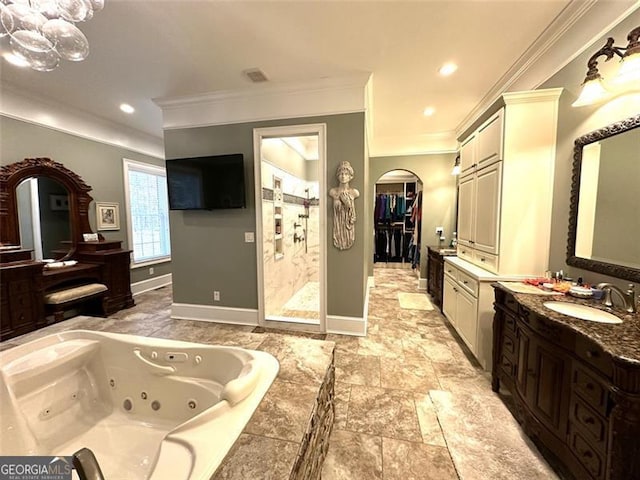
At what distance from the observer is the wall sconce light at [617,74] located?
128cm

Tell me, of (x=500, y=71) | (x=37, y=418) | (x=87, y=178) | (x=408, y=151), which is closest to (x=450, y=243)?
(x=408, y=151)

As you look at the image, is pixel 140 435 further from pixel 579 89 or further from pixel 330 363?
pixel 579 89

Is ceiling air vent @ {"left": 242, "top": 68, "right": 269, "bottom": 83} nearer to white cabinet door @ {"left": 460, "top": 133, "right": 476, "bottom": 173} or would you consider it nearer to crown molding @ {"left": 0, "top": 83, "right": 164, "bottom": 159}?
white cabinet door @ {"left": 460, "top": 133, "right": 476, "bottom": 173}

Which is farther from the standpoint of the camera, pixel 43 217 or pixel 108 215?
pixel 108 215

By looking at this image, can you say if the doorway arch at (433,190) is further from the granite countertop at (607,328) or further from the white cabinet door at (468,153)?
the granite countertop at (607,328)

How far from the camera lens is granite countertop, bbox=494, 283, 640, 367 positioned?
997mm

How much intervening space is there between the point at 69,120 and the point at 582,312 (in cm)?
579

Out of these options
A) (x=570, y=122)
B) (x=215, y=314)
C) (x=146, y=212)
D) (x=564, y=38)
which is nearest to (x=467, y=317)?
(x=570, y=122)

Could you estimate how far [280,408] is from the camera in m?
1.15

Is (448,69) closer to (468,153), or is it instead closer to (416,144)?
(468,153)

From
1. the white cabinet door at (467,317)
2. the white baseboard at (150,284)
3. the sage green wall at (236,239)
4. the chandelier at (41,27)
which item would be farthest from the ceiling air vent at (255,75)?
the white baseboard at (150,284)

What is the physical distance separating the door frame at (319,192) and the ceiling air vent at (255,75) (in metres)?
0.48

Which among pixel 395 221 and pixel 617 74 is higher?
pixel 617 74

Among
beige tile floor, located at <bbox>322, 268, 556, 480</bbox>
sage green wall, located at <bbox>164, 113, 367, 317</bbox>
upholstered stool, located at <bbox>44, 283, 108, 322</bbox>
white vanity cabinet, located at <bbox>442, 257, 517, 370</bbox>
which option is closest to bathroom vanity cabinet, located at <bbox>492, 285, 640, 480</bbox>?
beige tile floor, located at <bbox>322, 268, 556, 480</bbox>
